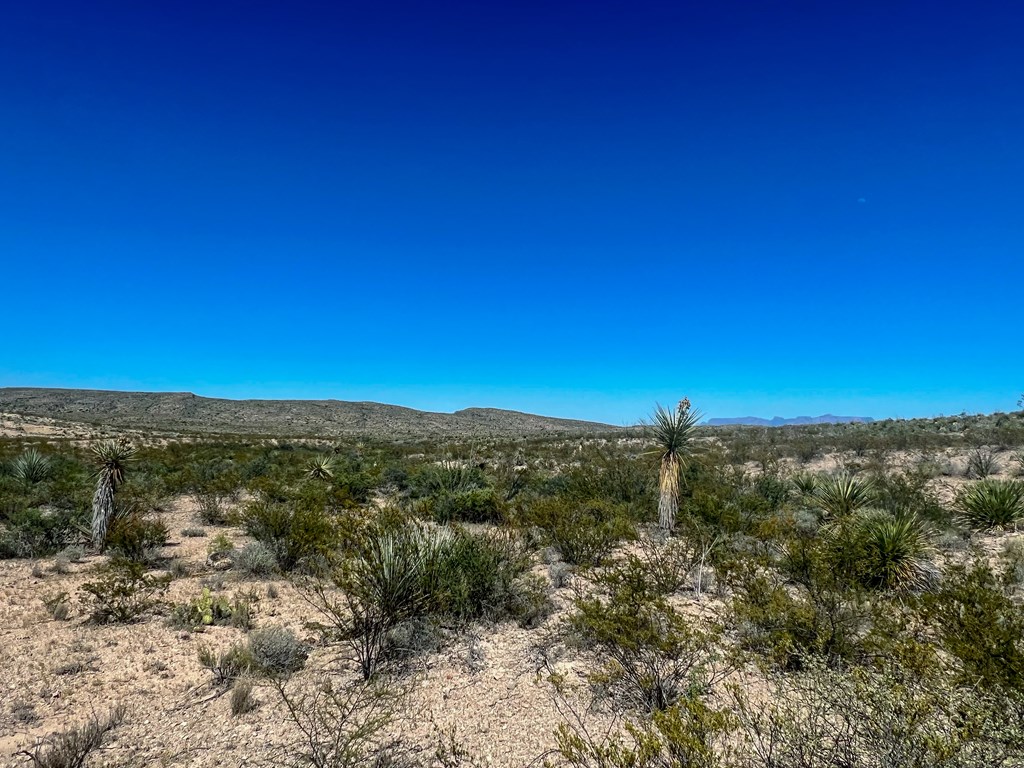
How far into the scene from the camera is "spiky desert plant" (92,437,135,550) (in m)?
9.93

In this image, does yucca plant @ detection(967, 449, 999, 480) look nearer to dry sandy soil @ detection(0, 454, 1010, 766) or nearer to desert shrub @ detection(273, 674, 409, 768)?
dry sandy soil @ detection(0, 454, 1010, 766)

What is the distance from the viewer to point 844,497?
37.9ft

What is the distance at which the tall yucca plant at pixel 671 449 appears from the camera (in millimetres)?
11688

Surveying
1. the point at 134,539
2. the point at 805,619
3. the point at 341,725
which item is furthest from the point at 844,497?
the point at 134,539

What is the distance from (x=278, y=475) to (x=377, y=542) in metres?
13.6

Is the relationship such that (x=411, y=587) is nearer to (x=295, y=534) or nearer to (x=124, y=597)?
(x=295, y=534)

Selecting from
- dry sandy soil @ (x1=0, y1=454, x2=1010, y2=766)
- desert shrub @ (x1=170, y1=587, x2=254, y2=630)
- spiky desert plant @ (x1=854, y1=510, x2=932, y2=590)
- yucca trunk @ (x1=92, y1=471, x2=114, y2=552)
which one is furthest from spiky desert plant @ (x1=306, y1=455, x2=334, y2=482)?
spiky desert plant @ (x1=854, y1=510, x2=932, y2=590)

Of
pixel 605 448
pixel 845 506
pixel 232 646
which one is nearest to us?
pixel 232 646

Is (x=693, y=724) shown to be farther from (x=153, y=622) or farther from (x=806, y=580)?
(x=153, y=622)

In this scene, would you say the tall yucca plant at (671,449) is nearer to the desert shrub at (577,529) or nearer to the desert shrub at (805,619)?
the desert shrub at (577,529)

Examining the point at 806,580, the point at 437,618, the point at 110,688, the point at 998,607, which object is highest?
the point at 998,607

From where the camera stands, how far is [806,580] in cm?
696

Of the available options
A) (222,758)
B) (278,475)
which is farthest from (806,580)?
(278,475)

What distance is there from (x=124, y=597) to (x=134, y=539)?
9.80ft
